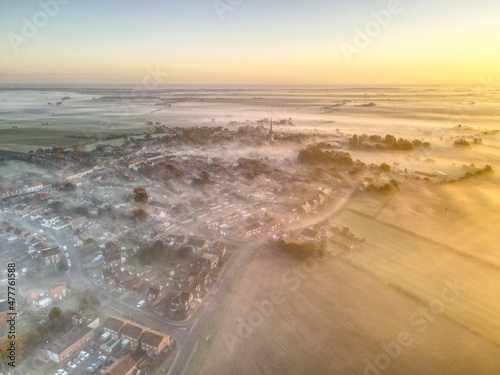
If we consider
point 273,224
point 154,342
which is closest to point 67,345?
point 154,342

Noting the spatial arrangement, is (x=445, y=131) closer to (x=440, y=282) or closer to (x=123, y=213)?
(x=440, y=282)

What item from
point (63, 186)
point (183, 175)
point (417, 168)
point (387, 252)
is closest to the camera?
point (387, 252)

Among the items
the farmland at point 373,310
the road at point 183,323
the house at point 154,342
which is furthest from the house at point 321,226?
the house at point 154,342

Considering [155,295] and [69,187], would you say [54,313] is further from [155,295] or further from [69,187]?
[69,187]

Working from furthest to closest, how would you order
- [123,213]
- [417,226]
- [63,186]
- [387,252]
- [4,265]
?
[63,186] < [123,213] < [417,226] < [387,252] < [4,265]

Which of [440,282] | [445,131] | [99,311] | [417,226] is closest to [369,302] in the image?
[440,282]

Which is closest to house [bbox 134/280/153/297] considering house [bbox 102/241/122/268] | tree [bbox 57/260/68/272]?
house [bbox 102/241/122/268]

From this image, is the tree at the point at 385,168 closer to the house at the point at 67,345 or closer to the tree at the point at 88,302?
the tree at the point at 88,302
